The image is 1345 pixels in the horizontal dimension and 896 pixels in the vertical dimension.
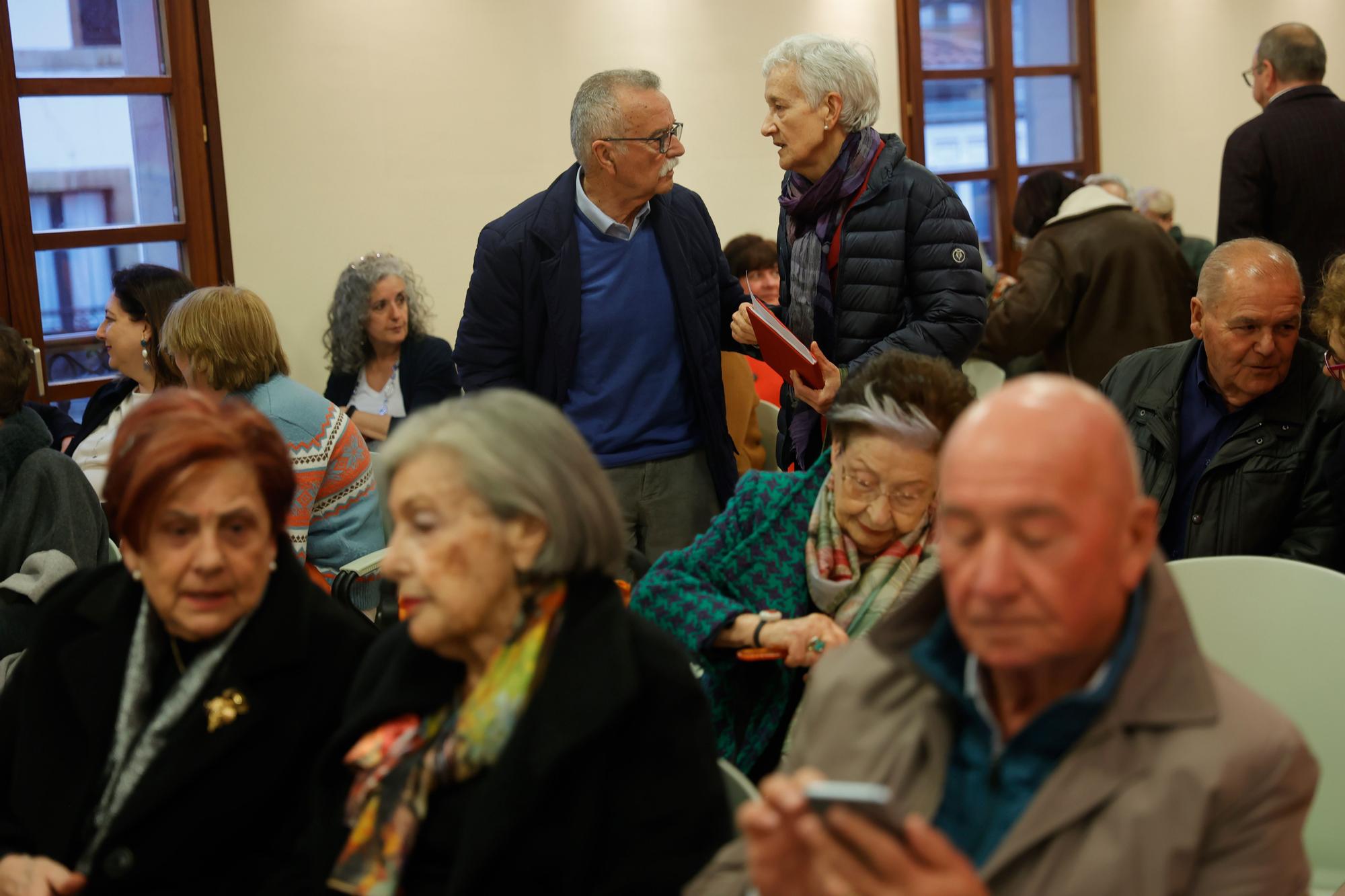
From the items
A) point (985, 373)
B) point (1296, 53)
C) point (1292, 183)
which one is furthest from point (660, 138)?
point (1296, 53)

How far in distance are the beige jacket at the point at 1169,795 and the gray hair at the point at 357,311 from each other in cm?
440

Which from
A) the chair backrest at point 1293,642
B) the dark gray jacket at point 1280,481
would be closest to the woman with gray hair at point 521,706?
the chair backrest at point 1293,642

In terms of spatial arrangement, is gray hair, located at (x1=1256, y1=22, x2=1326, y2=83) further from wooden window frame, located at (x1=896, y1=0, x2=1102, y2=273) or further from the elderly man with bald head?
the elderly man with bald head

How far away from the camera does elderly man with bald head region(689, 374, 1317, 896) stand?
1.24 meters

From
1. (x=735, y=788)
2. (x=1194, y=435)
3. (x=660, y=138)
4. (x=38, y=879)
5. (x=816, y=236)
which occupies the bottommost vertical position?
(x=38, y=879)

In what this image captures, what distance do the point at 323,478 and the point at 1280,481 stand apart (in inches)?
87.1

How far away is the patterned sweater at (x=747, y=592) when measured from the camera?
230 cm

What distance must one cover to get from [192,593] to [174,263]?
3.78 meters

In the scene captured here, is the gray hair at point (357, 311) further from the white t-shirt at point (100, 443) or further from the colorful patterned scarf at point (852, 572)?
the colorful patterned scarf at point (852, 572)

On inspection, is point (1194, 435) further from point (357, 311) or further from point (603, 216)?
point (357, 311)

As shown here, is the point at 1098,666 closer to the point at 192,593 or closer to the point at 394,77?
the point at 192,593

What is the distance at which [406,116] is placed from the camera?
5.73 metres

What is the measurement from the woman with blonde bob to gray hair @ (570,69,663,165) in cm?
91

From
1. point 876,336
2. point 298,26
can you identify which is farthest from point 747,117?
point 876,336
